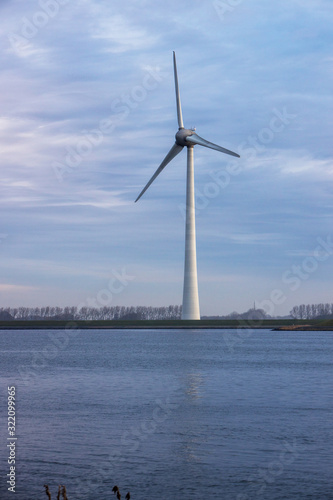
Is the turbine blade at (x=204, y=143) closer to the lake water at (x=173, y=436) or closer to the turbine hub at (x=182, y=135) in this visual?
the turbine hub at (x=182, y=135)

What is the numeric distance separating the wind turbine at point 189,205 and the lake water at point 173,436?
48068mm

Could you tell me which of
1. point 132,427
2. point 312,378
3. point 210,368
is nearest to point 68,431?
point 132,427

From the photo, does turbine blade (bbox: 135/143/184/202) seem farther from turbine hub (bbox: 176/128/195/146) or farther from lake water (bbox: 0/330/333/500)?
lake water (bbox: 0/330/333/500)

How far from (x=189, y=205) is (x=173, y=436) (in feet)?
282

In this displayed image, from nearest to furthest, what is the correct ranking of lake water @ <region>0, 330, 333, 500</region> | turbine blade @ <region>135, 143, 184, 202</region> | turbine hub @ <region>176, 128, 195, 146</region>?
lake water @ <region>0, 330, 333, 500</region>, turbine blade @ <region>135, 143, 184, 202</region>, turbine hub @ <region>176, 128, 195, 146</region>

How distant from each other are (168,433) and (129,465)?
588 centimetres

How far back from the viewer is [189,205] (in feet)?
371

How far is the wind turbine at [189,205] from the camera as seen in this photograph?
97.6 m

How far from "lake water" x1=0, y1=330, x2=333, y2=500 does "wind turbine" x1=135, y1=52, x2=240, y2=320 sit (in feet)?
158

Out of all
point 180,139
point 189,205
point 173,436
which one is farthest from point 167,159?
point 173,436

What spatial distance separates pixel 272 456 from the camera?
24.7m

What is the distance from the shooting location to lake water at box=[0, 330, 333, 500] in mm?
21000

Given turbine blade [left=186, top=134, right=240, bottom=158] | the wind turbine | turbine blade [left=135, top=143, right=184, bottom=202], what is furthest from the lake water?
the wind turbine

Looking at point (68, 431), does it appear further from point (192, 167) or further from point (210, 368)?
point (192, 167)
